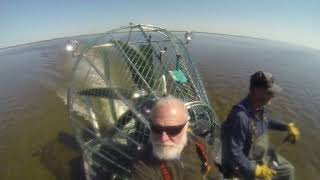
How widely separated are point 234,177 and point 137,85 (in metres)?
2.88

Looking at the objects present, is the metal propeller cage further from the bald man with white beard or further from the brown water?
the bald man with white beard

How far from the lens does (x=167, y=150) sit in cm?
286

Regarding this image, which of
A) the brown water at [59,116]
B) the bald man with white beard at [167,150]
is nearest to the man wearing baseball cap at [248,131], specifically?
the bald man with white beard at [167,150]

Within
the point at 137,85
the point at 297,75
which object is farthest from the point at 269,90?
the point at 297,75

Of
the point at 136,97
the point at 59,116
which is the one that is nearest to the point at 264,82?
the point at 136,97

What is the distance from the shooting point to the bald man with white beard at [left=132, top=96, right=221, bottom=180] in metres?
2.82

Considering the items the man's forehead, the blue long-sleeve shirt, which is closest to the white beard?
the man's forehead

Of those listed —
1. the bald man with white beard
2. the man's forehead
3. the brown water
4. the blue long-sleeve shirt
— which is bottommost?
the brown water

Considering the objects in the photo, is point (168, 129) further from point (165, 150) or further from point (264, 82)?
point (264, 82)

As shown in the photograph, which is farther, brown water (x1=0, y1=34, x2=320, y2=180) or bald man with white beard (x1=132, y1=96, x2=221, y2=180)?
brown water (x1=0, y1=34, x2=320, y2=180)

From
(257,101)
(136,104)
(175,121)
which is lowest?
(136,104)

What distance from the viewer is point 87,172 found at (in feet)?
20.1

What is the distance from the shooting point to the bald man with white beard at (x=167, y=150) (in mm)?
2822

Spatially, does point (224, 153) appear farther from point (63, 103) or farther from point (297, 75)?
point (297, 75)
